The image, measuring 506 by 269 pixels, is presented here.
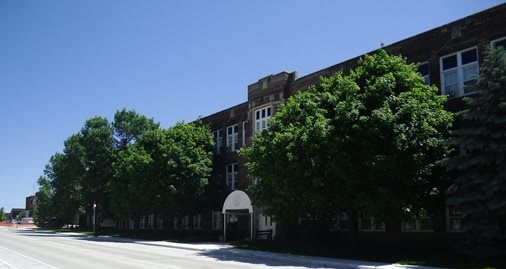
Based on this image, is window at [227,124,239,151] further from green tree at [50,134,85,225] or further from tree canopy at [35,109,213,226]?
green tree at [50,134,85,225]

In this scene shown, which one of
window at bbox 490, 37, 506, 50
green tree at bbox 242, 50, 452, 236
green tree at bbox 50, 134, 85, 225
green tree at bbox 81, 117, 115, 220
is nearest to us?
green tree at bbox 242, 50, 452, 236

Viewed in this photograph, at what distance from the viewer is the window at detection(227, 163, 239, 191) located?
42500 millimetres

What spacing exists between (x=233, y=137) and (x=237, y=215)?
22.5 ft

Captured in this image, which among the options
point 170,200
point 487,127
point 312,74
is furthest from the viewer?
point 170,200

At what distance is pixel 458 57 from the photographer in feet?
80.5

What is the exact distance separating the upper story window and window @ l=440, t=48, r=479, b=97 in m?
14.6

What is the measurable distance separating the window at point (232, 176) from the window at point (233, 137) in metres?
1.53

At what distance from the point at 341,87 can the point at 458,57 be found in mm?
6013

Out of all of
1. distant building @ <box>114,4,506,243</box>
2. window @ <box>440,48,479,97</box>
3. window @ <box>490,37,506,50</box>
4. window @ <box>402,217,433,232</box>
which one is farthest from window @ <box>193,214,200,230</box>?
window @ <box>490,37,506,50</box>

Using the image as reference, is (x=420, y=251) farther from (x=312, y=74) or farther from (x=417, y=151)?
(x=312, y=74)

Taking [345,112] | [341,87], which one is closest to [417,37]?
[341,87]

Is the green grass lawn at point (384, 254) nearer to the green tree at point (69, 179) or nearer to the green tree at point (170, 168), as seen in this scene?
the green tree at point (170, 168)

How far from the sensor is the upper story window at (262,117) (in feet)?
123

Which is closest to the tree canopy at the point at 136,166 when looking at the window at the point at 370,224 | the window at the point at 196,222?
the window at the point at 196,222
